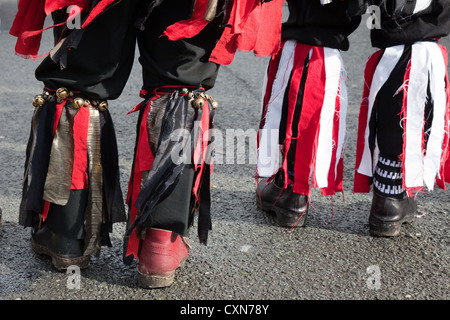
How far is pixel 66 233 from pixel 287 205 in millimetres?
834

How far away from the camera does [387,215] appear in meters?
2.15

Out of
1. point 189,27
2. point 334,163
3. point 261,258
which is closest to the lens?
point 189,27

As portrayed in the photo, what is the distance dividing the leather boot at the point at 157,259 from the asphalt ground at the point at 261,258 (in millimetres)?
35

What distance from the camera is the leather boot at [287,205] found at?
221cm

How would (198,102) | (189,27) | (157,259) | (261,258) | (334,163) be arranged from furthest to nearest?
(334,163) < (261,258) < (157,259) < (198,102) < (189,27)

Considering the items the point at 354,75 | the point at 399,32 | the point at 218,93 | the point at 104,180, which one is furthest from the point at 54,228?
the point at 354,75

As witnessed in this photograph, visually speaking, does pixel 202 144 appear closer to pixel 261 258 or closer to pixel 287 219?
pixel 261 258

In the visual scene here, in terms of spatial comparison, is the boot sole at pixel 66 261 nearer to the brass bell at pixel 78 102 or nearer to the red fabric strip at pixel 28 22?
the brass bell at pixel 78 102

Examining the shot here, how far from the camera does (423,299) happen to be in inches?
70.6

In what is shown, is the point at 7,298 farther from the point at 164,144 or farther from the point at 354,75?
the point at 354,75

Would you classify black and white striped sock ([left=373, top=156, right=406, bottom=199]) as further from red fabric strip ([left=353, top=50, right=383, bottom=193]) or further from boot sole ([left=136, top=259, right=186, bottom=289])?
boot sole ([left=136, top=259, right=186, bottom=289])

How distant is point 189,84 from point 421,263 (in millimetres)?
1012

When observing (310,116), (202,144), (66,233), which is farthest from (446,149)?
(66,233)

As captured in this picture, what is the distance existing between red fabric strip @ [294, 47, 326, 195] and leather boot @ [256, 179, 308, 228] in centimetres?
10
